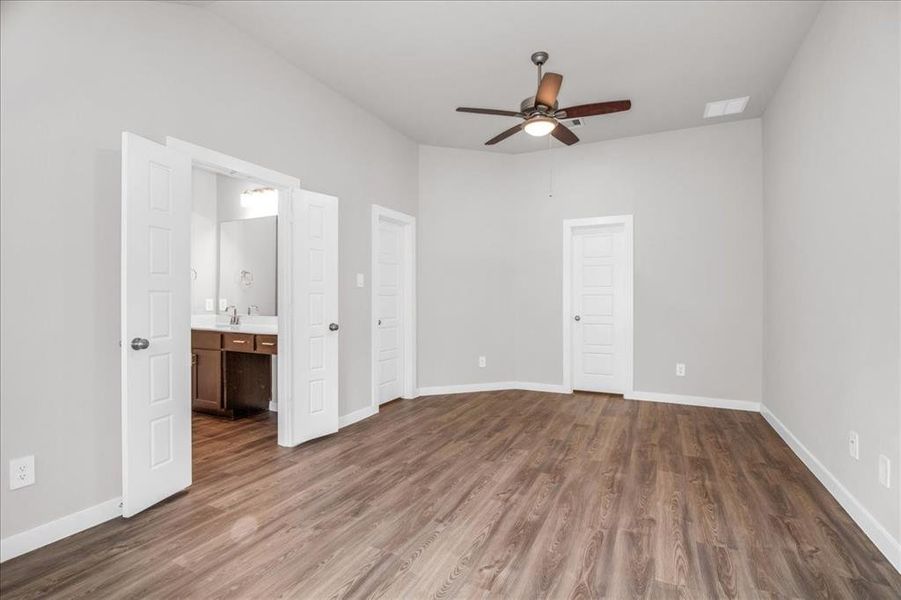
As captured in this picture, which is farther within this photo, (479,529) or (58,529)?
(479,529)

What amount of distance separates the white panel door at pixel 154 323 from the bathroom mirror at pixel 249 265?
2.13 m

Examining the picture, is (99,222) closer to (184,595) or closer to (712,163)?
(184,595)

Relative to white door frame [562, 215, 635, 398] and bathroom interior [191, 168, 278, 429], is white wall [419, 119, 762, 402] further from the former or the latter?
bathroom interior [191, 168, 278, 429]

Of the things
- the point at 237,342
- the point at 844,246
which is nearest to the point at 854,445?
the point at 844,246

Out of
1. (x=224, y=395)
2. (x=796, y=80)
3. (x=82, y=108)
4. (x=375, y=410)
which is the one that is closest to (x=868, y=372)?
Result: (x=796, y=80)

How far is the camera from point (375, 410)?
15.1ft

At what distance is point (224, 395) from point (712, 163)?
5606mm

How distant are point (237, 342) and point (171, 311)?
156cm

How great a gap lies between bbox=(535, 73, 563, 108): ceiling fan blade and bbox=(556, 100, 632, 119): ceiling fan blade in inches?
7.2

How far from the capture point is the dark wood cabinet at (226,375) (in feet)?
14.0

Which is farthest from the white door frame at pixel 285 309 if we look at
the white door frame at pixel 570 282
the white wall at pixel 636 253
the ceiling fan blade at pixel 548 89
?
the white door frame at pixel 570 282

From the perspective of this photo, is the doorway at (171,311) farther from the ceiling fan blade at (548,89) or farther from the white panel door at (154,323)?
the ceiling fan blade at (548,89)

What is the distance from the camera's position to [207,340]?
14.2 feet

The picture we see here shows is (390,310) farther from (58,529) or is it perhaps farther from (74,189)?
(58,529)
